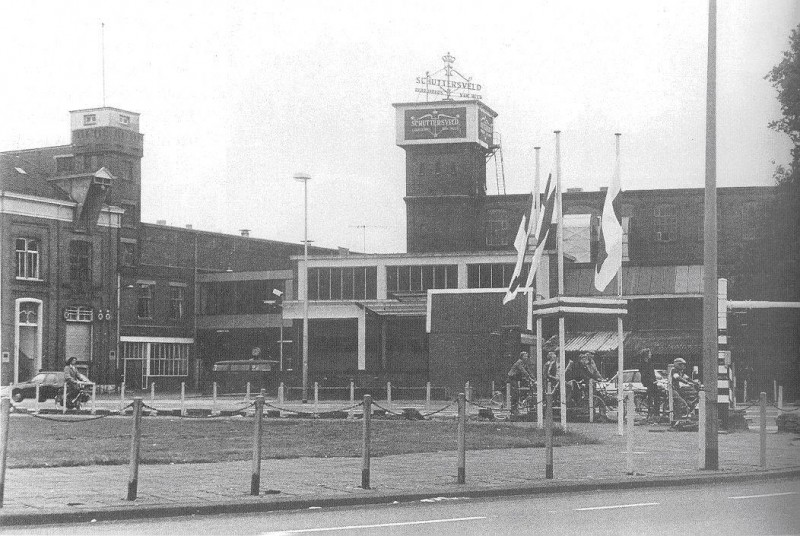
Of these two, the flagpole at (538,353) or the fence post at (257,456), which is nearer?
the fence post at (257,456)

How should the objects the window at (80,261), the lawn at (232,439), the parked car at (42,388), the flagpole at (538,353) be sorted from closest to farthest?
the lawn at (232,439) < the flagpole at (538,353) < the parked car at (42,388) < the window at (80,261)

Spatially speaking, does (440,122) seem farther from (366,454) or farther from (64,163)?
(366,454)

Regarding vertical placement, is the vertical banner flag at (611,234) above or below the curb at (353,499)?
above

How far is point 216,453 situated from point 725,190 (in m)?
71.8

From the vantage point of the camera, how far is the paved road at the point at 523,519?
37.6 feet

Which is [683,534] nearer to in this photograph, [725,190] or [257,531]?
[257,531]

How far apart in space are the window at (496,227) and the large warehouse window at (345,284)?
54.9 ft

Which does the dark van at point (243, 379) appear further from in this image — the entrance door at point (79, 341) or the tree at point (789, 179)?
the tree at point (789, 179)

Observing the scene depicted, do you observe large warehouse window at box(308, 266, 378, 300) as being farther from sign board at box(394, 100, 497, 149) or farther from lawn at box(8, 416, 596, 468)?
lawn at box(8, 416, 596, 468)

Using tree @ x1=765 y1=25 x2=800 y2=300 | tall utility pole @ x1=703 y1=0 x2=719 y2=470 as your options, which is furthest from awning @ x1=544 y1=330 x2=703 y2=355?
tall utility pole @ x1=703 y1=0 x2=719 y2=470

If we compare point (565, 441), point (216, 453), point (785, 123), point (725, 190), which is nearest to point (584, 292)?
point (725, 190)

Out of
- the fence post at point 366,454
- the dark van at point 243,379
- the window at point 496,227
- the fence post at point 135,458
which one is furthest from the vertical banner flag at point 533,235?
the window at point 496,227

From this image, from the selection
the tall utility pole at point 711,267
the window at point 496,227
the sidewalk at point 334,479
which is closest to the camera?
the sidewalk at point 334,479

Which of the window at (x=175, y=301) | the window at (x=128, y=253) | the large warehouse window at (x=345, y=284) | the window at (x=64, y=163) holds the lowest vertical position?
the window at (x=175, y=301)
